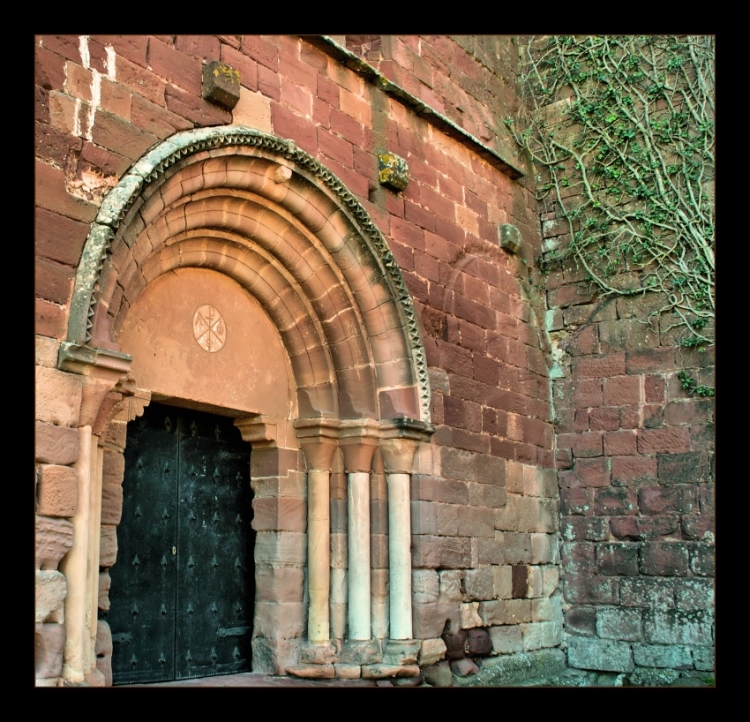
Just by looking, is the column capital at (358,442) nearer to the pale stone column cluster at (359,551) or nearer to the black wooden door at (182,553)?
the pale stone column cluster at (359,551)

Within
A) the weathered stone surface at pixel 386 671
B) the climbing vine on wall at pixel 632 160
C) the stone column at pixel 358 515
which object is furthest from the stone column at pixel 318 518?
the climbing vine on wall at pixel 632 160

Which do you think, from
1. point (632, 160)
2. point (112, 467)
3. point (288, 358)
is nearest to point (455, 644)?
point (288, 358)

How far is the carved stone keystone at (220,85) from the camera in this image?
543 centimetres

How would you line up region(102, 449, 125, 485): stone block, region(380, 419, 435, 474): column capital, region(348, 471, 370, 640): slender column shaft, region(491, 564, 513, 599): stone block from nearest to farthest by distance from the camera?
region(102, 449, 125, 485): stone block → region(348, 471, 370, 640): slender column shaft → region(380, 419, 435, 474): column capital → region(491, 564, 513, 599): stone block

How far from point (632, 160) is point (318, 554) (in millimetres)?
4484

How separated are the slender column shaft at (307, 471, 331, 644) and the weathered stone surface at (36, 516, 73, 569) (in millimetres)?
2219

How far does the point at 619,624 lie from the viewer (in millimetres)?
7488

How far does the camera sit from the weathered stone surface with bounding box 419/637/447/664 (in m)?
6.14

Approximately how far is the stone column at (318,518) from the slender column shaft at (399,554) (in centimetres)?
42

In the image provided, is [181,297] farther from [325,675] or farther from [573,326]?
[573,326]

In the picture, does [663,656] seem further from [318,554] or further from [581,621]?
[318,554]

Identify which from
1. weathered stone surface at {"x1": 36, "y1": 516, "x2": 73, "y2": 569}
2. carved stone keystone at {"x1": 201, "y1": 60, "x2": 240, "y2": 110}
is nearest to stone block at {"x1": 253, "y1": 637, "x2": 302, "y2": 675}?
weathered stone surface at {"x1": 36, "y1": 516, "x2": 73, "y2": 569}

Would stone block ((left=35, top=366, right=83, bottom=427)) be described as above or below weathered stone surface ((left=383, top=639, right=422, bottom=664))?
above

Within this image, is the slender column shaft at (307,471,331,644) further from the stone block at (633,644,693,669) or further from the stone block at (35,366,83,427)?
→ the stone block at (633,644,693,669)
